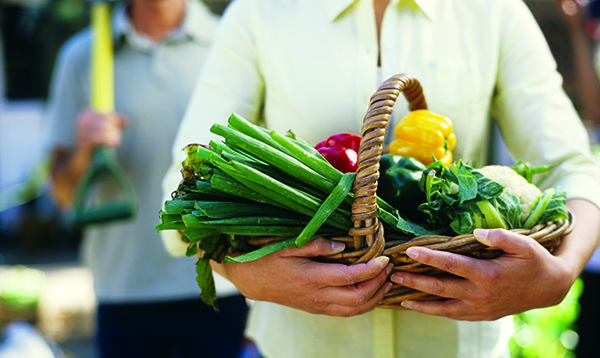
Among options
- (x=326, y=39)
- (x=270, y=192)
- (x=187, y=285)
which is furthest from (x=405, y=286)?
(x=187, y=285)

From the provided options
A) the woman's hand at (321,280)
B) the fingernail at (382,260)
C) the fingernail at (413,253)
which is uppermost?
the fingernail at (413,253)

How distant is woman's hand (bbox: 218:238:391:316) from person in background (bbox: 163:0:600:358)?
0.79ft

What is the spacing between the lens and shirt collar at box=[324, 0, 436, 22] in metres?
1.56

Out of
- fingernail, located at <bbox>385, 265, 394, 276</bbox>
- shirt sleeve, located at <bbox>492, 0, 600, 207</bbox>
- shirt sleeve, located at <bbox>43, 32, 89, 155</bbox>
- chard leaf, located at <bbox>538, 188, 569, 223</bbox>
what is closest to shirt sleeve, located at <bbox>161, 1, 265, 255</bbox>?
fingernail, located at <bbox>385, 265, 394, 276</bbox>

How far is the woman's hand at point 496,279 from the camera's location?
113cm

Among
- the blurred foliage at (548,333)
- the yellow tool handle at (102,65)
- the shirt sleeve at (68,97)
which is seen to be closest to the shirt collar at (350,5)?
the yellow tool handle at (102,65)

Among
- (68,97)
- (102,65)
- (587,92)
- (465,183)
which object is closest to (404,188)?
(465,183)

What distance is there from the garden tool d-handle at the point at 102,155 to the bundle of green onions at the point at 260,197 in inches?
50.4

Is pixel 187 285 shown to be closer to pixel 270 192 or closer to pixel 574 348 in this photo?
pixel 270 192

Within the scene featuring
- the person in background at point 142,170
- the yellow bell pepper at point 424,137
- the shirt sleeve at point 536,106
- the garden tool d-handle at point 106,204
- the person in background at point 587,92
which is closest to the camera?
the yellow bell pepper at point 424,137

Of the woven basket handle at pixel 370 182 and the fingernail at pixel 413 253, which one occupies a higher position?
the woven basket handle at pixel 370 182

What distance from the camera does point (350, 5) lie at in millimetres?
1571

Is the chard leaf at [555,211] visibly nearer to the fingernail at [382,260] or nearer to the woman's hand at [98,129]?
the fingernail at [382,260]

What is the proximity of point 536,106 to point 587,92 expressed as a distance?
193 cm
